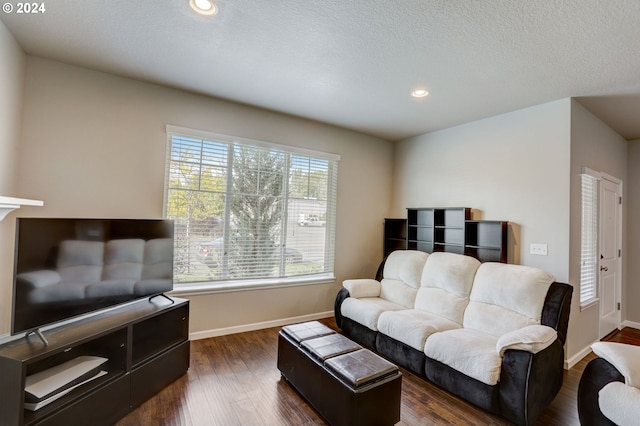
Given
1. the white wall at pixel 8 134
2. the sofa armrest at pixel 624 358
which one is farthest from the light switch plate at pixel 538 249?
the white wall at pixel 8 134

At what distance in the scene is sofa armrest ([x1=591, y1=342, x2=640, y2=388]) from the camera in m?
1.68

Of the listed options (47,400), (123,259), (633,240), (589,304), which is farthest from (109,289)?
(633,240)

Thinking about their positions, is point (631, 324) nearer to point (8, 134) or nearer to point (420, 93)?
point (420, 93)

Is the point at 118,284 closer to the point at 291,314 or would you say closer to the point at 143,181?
the point at 143,181

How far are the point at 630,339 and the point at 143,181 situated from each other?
6.28 metres

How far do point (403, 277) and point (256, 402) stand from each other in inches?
91.1

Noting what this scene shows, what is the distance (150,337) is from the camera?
2.54 m

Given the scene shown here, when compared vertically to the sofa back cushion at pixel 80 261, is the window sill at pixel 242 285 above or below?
below

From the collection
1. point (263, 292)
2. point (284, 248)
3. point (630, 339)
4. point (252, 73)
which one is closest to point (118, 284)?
point (263, 292)

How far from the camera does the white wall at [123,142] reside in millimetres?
2652

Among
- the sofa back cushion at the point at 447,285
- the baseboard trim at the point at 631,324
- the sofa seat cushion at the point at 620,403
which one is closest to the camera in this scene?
the sofa seat cushion at the point at 620,403

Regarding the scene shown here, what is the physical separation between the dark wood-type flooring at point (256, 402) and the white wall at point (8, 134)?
156 cm

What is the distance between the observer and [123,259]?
8.01 ft

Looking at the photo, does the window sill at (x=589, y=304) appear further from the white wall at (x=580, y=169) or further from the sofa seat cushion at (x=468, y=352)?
the sofa seat cushion at (x=468, y=352)
